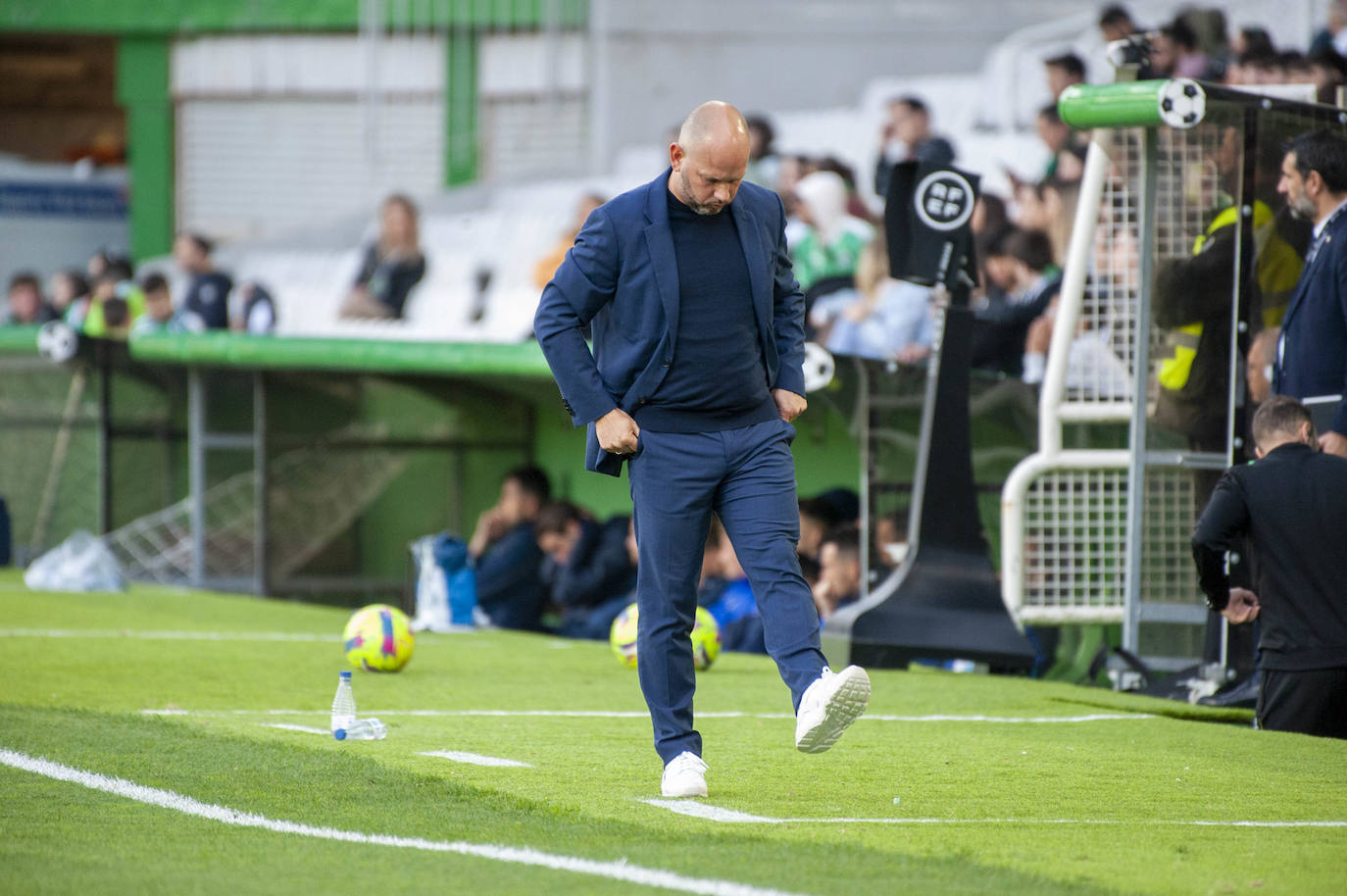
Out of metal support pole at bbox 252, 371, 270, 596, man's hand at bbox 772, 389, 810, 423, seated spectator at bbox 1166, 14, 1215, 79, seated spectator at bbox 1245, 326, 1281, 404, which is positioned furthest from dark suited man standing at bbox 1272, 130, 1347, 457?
metal support pole at bbox 252, 371, 270, 596

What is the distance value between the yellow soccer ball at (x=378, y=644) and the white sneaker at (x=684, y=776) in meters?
3.75

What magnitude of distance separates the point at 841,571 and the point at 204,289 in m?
7.35

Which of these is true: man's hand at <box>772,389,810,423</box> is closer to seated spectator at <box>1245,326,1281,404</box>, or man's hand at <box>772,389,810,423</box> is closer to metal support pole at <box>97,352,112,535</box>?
seated spectator at <box>1245,326,1281,404</box>

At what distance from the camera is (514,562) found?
13398mm

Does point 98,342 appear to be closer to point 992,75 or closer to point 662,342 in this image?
point 992,75

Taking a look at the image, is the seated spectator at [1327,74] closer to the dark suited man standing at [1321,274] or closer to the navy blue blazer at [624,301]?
the dark suited man standing at [1321,274]

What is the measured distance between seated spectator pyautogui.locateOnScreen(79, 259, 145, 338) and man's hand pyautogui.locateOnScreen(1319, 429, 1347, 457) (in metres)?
12.1

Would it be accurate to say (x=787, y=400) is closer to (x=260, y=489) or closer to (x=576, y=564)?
(x=576, y=564)

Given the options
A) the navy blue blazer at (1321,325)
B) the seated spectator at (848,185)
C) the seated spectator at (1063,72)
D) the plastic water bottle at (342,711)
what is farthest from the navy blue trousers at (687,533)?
the seated spectator at (848,185)

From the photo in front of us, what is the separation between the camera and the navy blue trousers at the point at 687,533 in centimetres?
538

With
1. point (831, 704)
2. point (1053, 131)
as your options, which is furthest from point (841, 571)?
point (831, 704)

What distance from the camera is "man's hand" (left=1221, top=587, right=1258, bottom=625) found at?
24.3ft

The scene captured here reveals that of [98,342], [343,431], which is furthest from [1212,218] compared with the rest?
[98,342]

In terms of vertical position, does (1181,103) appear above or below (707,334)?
above
